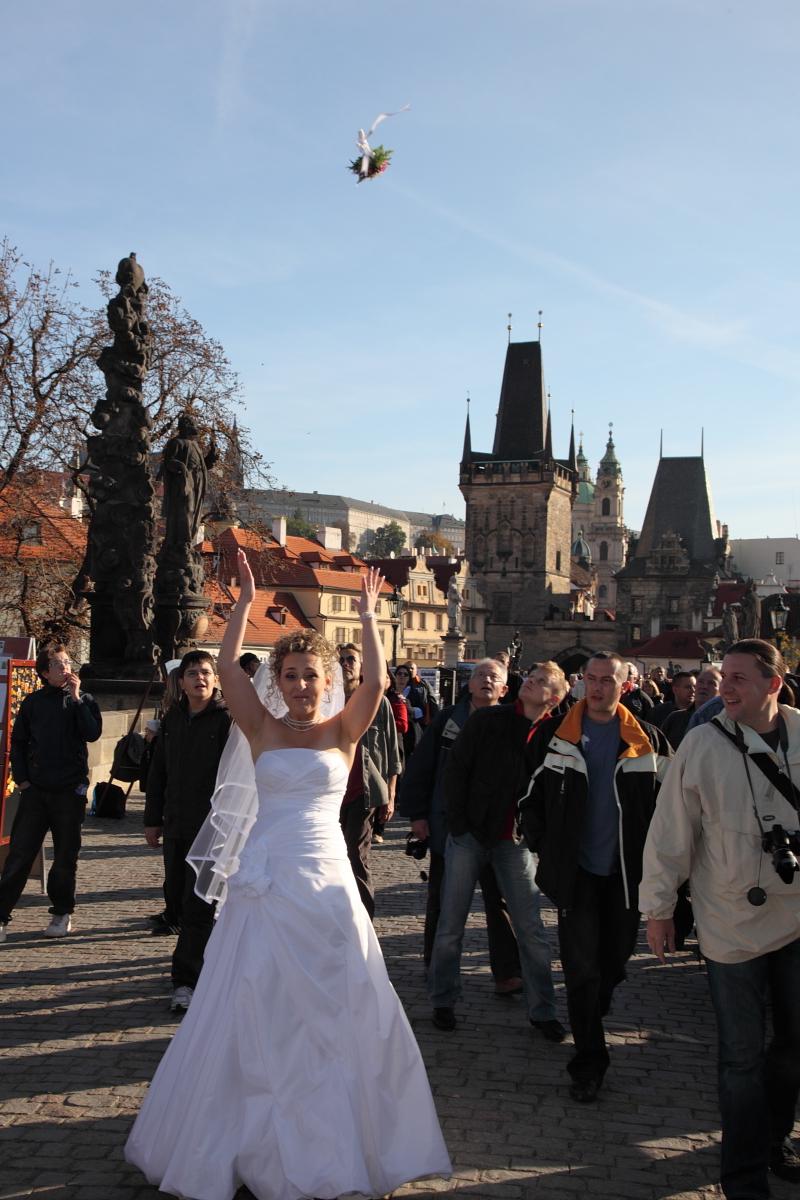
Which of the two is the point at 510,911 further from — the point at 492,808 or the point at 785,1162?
the point at 785,1162

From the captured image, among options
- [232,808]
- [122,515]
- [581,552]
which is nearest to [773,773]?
[232,808]

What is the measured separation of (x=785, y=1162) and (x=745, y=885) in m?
1.12

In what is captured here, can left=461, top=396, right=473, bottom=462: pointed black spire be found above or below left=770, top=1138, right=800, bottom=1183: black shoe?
above

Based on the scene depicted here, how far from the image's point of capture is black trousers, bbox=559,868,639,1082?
5.62 metres

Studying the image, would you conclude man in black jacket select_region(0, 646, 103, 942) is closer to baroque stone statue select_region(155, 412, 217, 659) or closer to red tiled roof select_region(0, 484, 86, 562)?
baroque stone statue select_region(155, 412, 217, 659)

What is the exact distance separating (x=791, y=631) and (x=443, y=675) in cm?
5035

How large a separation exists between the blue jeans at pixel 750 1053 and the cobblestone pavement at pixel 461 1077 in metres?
0.23

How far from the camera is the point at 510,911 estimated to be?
22.3ft

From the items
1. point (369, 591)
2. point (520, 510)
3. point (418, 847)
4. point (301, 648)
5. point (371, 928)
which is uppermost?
point (520, 510)

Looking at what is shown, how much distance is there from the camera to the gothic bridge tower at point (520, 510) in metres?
101

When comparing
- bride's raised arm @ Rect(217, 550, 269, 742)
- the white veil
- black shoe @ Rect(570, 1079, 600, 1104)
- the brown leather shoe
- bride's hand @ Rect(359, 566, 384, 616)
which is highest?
bride's hand @ Rect(359, 566, 384, 616)

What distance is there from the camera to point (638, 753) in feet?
19.2

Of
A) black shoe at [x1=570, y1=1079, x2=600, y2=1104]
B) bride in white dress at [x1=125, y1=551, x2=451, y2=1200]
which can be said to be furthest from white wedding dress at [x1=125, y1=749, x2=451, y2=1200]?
black shoe at [x1=570, y1=1079, x2=600, y2=1104]

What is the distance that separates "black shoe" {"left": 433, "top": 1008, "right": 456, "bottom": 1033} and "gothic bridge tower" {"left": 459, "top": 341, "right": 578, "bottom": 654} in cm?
9390
